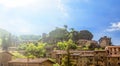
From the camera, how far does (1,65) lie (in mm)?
66562

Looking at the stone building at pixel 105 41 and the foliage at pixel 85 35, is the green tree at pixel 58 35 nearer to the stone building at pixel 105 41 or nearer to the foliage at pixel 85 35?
the foliage at pixel 85 35

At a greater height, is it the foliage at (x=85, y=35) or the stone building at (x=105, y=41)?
the foliage at (x=85, y=35)

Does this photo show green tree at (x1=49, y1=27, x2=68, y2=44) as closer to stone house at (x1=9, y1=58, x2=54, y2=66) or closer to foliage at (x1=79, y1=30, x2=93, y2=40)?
foliage at (x1=79, y1=30, x2=93, y2=40)

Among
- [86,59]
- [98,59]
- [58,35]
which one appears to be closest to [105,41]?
[58,35]

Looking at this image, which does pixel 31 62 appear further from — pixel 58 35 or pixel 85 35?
pixel 85 35

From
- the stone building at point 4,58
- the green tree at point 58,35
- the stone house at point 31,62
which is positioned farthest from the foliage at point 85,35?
the stone building at point 4,58

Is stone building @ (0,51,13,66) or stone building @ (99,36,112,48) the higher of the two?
stone building @ (99,36,112,48)

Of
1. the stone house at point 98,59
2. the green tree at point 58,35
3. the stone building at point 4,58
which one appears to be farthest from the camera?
the green tree at point 58,35

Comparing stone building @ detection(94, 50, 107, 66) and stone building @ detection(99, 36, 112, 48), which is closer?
stone building @ detection(94, 50, 107, 66)

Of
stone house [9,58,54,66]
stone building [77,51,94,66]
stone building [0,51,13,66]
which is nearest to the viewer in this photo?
stone house [9,58,54,66]

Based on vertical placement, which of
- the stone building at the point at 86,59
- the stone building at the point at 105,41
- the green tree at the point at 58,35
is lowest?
the stone building at the point at 86,59

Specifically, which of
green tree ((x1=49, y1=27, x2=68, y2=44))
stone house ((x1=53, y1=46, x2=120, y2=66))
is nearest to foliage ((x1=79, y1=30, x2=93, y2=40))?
green tree ((x1=49, y1=27, x2=68, y2=44))

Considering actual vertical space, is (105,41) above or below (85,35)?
below

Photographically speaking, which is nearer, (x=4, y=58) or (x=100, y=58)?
(x=4, y=58)
